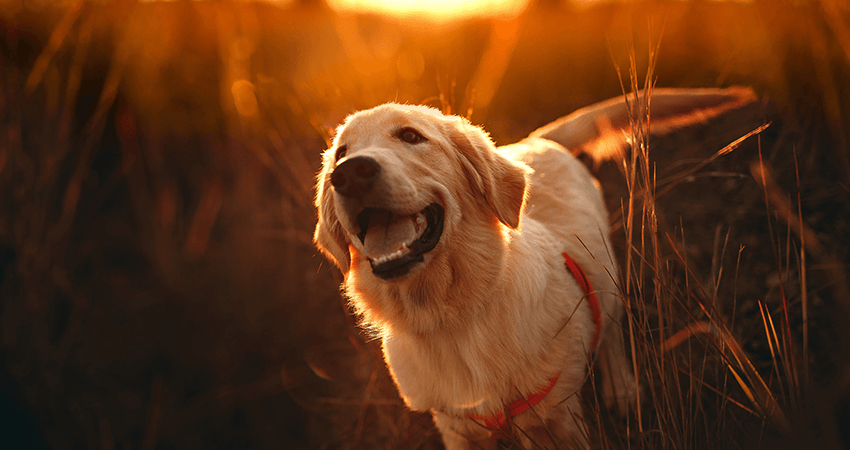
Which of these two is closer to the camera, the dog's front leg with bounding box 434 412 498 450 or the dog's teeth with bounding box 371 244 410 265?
the dog's teeth with bounding box 371 244 410 265

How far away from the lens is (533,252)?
1.84 meters

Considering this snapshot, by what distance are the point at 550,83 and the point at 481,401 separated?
4522 millimetres

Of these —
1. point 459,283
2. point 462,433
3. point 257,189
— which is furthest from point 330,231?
point 257,189

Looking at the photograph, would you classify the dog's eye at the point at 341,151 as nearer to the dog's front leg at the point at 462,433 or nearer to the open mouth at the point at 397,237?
the open mouth at the point at 397,237

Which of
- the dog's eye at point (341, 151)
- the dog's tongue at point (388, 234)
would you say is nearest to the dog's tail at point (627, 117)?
the dog's tongue at point (388, 234)

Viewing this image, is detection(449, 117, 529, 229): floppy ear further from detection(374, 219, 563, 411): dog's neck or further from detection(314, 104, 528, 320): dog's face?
detection(374, 219, 563, 411): dog's neck

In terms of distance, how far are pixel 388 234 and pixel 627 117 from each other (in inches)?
61.3

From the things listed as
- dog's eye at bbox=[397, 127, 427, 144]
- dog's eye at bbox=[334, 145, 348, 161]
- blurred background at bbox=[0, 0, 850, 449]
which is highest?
dog's eye at bbox=[397, 127, 427, 144]

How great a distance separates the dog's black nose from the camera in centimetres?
142

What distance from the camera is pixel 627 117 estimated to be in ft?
7.37

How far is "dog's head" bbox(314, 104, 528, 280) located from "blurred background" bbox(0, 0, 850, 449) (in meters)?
0.48

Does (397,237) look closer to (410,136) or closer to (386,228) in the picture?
(386,228)

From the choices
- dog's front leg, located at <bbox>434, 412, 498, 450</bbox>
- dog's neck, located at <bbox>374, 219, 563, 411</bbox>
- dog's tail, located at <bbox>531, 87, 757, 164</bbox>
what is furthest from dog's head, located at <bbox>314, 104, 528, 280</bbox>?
dog's front leg, located at <bbox>434, 412, 498, 450</bbox>

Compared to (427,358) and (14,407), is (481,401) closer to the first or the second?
(427,358)
